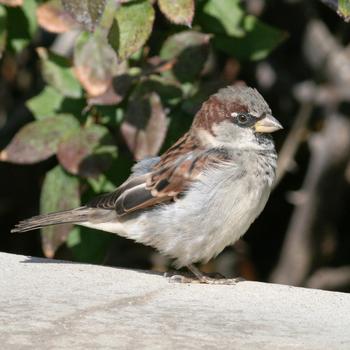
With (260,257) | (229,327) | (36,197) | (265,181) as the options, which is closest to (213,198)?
(265,181)

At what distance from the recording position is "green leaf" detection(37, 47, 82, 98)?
3582 mm

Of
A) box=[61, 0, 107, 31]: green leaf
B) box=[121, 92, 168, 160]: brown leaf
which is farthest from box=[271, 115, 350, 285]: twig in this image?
box=[61, 0, 107, 31]: green leaf

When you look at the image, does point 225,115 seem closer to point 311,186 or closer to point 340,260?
point 311,186

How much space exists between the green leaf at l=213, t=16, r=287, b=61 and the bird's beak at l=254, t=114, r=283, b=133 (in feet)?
0.75

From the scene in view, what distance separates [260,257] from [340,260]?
0.54 metres

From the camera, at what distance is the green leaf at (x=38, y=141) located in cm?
354

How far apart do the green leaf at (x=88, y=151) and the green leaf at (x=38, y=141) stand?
5 cm

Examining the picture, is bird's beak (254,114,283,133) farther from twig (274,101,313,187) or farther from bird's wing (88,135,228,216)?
twig (274,101,313,187)

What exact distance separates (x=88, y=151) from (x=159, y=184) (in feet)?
0.93

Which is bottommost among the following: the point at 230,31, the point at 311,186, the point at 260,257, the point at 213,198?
the point at 260,257

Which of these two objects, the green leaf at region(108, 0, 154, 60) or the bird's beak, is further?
the bird's beak

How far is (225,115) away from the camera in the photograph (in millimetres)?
3725

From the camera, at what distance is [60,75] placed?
3.59 meters

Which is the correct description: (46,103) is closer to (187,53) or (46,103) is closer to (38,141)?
(38,141)
